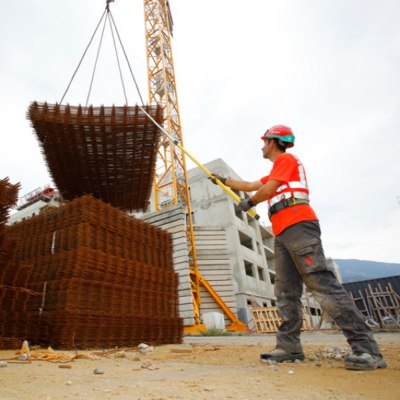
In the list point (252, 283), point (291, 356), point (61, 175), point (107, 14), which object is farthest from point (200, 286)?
point (291, 356)

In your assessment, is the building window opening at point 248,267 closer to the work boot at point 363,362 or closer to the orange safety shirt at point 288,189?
the orange safety shirt at point 288,189

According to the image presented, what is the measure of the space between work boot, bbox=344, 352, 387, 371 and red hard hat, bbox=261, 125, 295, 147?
2240mm

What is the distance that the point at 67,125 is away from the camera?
23.3 ft

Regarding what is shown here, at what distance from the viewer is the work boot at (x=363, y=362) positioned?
2648mm

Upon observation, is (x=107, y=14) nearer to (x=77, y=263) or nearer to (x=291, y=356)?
(x=77, y=263)

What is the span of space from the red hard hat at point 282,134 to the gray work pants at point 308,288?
3.38ft

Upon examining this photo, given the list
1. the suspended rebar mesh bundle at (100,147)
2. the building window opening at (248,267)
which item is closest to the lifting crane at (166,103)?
the building window opening at (248,267)

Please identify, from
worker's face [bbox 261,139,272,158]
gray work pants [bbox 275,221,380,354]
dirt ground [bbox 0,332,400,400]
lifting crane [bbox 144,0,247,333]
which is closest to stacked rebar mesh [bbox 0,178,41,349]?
dirt ground [bbox 0,332,400,400]

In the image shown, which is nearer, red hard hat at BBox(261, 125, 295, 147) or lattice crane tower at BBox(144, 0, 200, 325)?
red hard hat at BBox(261, 125, 295, 147)

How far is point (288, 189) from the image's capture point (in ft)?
11.2

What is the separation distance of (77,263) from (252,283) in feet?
70.0

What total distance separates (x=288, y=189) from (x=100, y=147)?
5.71 metres

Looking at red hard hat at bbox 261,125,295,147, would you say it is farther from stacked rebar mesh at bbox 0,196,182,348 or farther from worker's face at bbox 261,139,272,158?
stacked rebar mesh at bbox 0,196,182,348

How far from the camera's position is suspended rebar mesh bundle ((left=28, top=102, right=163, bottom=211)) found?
23.1ft
